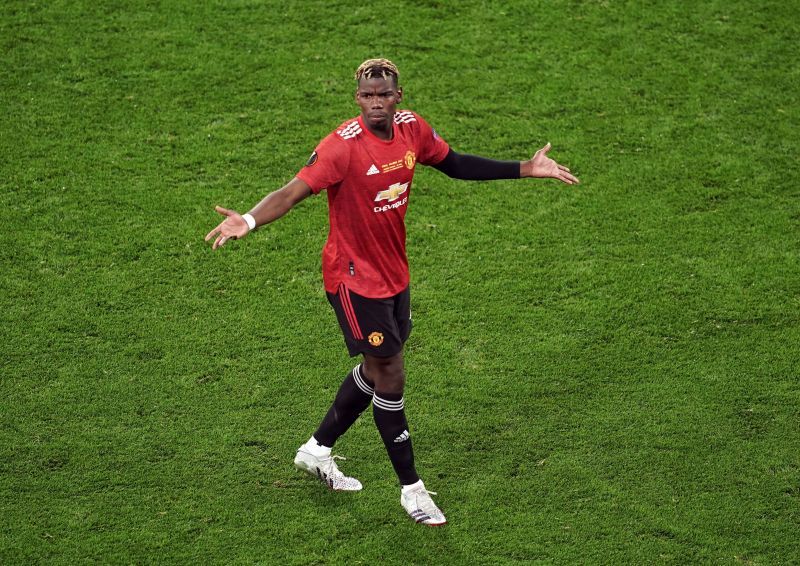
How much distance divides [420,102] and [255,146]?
1.48 meters

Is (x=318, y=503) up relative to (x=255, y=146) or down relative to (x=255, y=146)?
down

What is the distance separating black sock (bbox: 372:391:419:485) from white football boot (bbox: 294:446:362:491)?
36 cm

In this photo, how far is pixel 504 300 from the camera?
7574 millimetres

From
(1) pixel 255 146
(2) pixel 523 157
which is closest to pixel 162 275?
(1) pixel 255 146

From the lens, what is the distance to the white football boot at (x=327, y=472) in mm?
6062

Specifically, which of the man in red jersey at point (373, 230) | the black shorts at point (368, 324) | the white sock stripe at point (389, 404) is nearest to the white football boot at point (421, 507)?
the man in red jersey at point (373, 230)

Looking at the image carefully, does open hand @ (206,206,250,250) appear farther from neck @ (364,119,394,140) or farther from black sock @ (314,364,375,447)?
black sock @ (314,364,375,447)

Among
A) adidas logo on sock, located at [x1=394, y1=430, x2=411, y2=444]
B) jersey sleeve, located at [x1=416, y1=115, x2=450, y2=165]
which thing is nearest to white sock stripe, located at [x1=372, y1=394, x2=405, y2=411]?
adidas logo on sock, located at [x1=394, y1=430, x2=411, y2=444]

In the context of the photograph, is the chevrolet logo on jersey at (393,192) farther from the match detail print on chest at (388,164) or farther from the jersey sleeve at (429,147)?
the jersey sleeve at (429,147)

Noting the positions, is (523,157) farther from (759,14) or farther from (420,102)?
(759,14)

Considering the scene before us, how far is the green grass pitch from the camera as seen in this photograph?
19.2 feet

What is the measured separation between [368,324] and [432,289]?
2.07 metres

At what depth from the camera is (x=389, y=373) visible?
5.78 m

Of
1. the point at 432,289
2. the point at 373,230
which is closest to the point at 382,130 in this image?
the point at 373,230
